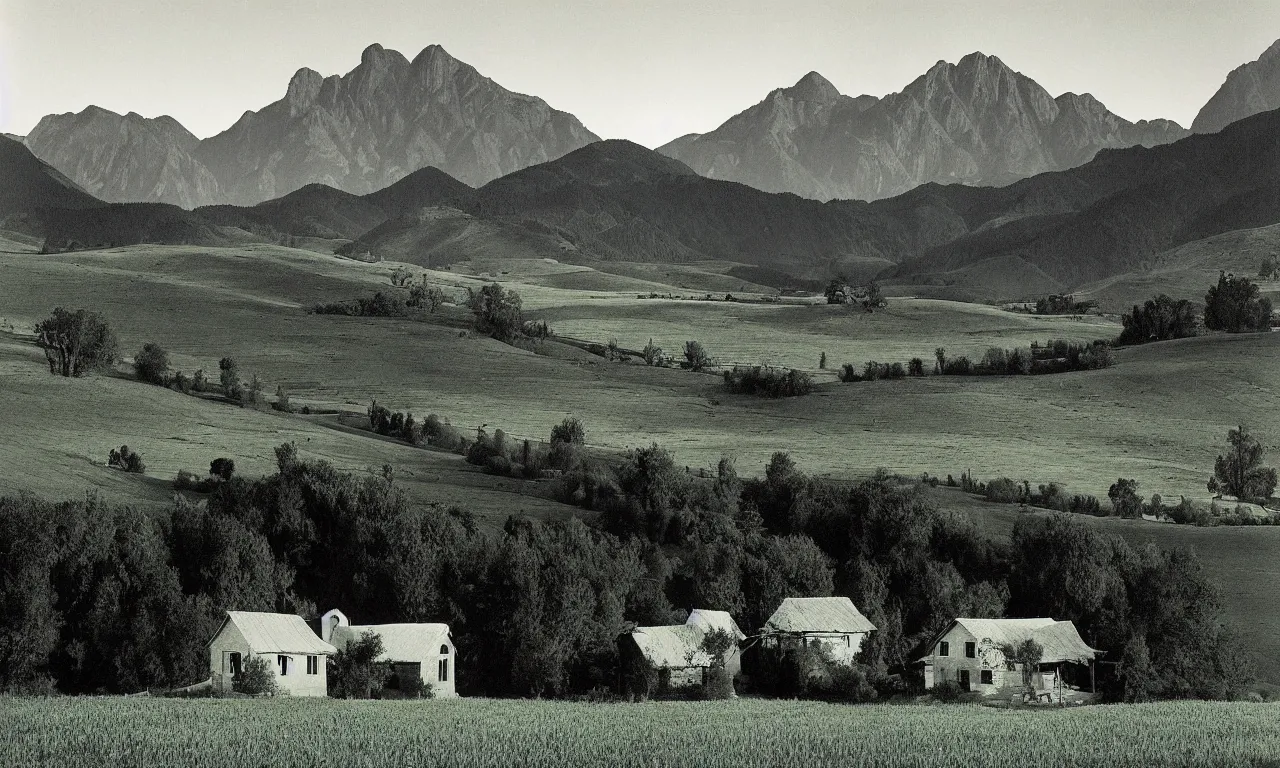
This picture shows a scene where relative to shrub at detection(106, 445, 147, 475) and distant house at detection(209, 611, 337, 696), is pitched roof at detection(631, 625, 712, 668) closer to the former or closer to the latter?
distant house at detection(209, 611, 337, 696)

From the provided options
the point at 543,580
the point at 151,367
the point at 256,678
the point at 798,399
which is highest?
the point at 798,399

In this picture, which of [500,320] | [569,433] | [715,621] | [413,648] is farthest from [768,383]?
[413,648]

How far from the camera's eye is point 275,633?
206 ft

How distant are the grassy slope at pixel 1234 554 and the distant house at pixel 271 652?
130ft

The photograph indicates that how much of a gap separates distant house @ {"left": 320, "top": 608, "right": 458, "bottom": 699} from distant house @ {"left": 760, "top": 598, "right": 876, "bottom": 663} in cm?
1344

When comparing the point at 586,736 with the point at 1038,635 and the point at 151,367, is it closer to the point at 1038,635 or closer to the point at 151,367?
the point at 1038,635

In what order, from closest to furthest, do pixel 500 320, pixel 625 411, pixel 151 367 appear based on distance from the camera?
1. pixel 625 411
2. pixel 151 367
3. pixel 500 320

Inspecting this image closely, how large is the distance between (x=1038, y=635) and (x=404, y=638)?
85.6 feet

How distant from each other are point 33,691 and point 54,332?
83893 mm

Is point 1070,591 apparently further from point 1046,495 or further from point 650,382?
point 650,382

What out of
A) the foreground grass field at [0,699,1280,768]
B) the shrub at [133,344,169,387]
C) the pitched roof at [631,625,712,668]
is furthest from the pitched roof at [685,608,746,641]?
the shrub at [133,344,169,387]

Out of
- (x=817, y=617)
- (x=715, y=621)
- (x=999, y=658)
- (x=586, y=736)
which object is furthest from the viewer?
(x=715, y=621)

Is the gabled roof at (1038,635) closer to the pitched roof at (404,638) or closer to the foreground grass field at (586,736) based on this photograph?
the foreground grass field at (586,736)

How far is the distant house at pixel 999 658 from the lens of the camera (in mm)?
69000
